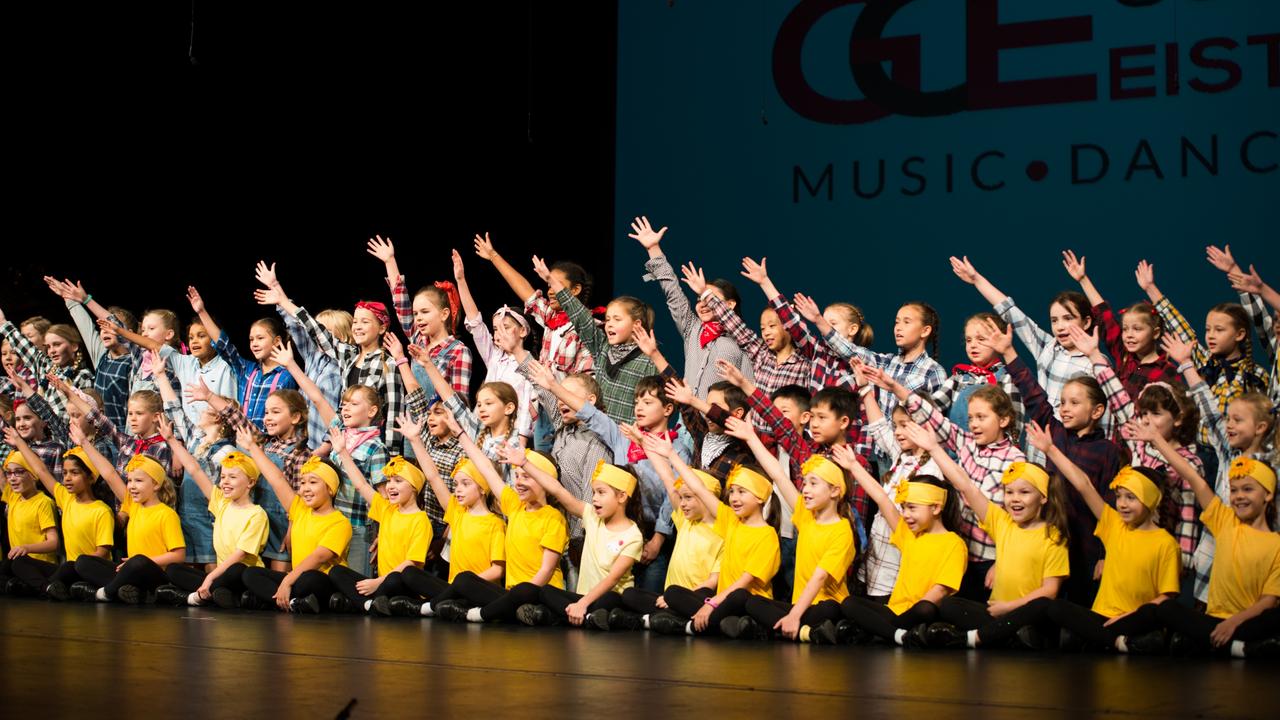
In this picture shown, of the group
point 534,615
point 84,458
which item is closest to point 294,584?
point 534,615

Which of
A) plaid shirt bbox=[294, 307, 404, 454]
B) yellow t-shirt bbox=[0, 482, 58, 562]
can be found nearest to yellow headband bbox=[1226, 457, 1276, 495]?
plaid shirt bbox=[294, 307, 404, 454]

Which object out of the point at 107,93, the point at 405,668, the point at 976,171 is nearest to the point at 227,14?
the point at 107,93

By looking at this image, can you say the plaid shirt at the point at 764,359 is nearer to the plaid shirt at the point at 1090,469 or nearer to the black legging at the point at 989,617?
the plaid shirt at the point at 1090,469

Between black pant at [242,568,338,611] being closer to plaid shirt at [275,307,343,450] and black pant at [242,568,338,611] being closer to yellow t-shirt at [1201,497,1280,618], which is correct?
plaid shirt at [275,307,343,450]

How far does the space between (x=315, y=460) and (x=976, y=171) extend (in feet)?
11.6

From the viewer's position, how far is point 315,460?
6570 millimetres

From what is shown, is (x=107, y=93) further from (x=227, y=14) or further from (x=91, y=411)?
(x=91, y=411)

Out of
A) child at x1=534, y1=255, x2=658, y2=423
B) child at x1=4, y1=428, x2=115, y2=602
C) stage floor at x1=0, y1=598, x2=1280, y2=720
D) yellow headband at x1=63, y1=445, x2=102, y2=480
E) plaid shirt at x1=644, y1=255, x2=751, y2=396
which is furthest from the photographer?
yellow headband at x1=63, y1=445, x2=102, y2=480

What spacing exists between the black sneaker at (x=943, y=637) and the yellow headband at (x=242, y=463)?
3.04 meters

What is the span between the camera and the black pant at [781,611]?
534 cm

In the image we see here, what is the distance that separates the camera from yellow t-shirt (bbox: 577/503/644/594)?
589 centimetres

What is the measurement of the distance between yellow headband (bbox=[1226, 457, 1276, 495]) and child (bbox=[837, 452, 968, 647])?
3.02 ft

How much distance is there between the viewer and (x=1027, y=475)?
5.20m

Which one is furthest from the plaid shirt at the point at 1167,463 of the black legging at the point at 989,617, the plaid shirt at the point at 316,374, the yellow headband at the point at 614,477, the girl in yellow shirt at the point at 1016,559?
the plaid shirt at the point at 316,374
